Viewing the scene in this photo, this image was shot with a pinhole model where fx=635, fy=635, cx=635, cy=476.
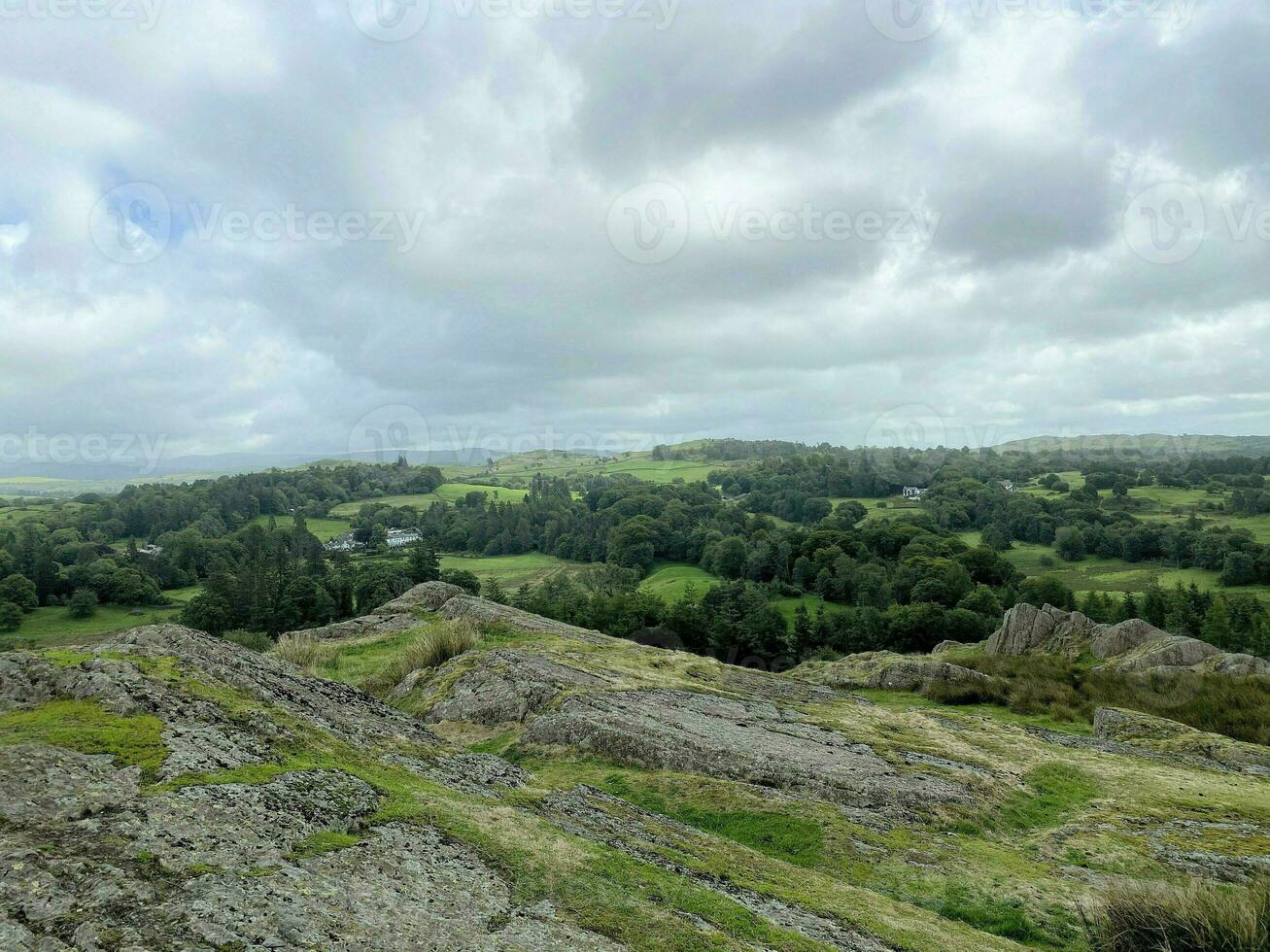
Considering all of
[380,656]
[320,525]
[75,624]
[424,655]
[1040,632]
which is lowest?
[75,624]

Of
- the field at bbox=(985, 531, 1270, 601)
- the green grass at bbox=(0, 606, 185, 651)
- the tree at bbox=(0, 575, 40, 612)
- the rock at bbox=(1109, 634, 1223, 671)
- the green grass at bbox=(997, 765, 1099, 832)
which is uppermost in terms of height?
the green grass at bbox=(997, 765, 1099, 832)

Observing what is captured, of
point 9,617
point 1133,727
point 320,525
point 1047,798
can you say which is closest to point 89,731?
point 1047,798

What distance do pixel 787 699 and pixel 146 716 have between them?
2888 cm

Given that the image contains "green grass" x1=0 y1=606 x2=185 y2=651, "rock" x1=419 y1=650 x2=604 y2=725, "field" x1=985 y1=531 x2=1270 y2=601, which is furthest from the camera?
"field" x1=985 y1=531 x2=1270 y2=601

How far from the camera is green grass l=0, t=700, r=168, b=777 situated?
9.80 m

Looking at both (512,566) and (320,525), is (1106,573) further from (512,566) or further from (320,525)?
(320,525)

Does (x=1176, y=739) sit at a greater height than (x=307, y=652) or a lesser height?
lesser

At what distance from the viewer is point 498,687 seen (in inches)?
1001

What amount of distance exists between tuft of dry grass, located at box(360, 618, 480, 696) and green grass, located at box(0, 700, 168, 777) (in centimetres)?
1887

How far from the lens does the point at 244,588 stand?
271ft

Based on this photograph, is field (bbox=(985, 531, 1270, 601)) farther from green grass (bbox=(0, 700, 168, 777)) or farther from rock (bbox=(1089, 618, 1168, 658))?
green grass (bbox=(0, 700, 168, 777))

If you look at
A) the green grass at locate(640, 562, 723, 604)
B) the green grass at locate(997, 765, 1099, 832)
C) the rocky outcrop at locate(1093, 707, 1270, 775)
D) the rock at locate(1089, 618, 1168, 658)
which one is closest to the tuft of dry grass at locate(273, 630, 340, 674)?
the green grass at locate(997, 765, 1099, 832)

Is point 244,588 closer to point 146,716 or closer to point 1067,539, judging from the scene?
point 146,716

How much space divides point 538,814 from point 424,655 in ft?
62.4
